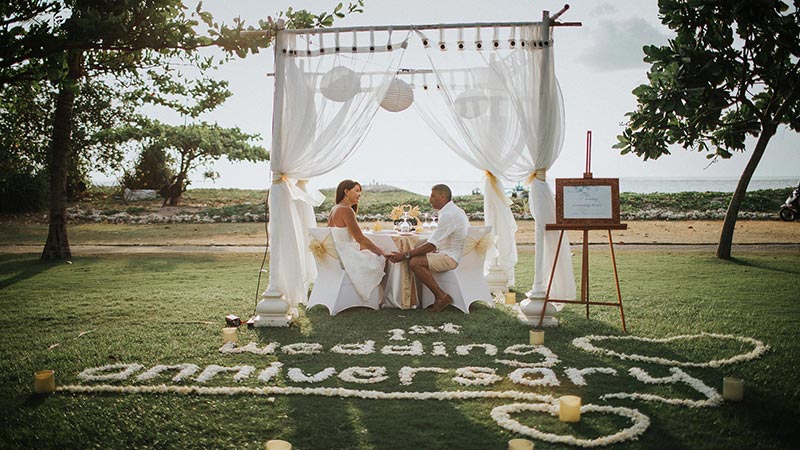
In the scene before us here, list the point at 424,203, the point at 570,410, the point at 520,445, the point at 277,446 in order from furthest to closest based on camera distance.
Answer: the point at 424,203 → the point at 570,410 → the point at 277,446 → the point at 520,445

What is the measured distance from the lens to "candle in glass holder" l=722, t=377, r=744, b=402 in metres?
3.59

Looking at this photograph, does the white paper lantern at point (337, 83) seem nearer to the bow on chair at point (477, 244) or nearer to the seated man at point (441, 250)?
the seated man at point (441, 250)

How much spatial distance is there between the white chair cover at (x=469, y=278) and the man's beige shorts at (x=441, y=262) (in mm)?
162

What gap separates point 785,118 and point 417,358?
324 inches

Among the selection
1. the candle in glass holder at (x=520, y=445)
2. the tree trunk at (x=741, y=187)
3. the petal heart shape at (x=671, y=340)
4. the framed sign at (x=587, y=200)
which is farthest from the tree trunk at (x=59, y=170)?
the tree trunk at (x=741, y=187)

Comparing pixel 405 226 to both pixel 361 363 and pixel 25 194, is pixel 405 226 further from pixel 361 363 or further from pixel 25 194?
pixel 25 194

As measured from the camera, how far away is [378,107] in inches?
243

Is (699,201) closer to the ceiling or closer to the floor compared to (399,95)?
closer to the floor

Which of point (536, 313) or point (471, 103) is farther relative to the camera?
point (471, 103)

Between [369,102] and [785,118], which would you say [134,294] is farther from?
[785,118]

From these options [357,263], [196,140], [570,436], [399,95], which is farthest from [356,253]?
[196,140]

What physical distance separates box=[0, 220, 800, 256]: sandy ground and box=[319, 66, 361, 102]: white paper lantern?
20.9ft

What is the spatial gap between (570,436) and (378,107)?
156 inches

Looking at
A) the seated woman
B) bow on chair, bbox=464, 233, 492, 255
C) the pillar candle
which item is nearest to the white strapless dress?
the seated woman
